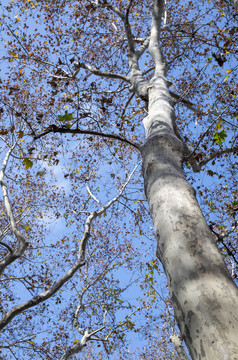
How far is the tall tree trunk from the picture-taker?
1049 millimetres

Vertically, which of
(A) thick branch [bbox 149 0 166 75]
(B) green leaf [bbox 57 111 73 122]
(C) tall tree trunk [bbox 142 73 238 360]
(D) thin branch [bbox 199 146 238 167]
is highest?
(A) thick branch [bbox 149 0 166 75]

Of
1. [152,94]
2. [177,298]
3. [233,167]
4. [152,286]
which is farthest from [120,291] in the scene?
[177,298]

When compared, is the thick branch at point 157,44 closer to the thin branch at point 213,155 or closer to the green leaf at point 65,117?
the thin branch at point 213,155

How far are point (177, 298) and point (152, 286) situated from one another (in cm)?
866

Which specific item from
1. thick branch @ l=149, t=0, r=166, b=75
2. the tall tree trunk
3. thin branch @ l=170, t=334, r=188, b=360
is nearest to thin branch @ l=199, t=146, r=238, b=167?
the tall tree trunk

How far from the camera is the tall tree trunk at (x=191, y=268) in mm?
1049

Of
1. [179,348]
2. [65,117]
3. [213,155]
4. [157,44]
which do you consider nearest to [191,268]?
[65,117]

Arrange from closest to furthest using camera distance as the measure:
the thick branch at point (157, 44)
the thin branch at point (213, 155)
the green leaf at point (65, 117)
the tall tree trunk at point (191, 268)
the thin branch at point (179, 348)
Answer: the tall tree trunk at point (191, 268) < the green leaf at point (65, 117) < the thin branch at point (213, 155) < the thick branch at point (157, 44) < the thin branch at point (179, 348)

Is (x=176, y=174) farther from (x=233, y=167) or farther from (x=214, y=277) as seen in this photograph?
(x=233, y=167)

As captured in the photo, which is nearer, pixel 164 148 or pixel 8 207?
pixel 164 148

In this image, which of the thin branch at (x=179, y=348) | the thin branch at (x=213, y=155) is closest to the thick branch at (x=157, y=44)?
the thin branch at (x=213, y=155)

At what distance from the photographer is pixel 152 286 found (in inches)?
368

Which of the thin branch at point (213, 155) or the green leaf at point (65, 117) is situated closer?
the green leaf at point (65, 117)

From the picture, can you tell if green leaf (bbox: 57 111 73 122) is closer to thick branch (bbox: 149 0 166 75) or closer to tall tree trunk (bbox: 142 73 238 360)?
tall tree trunk (bbox: 142 73 238 360)
